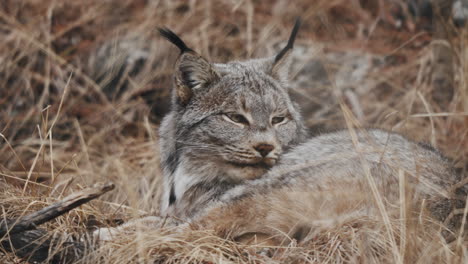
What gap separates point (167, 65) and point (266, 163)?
12.3 ft

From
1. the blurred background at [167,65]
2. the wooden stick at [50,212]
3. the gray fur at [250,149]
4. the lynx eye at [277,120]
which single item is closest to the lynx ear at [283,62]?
the gray fur at [250,149]

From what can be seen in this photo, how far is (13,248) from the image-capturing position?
2.75 metres

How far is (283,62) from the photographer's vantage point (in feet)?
13.8

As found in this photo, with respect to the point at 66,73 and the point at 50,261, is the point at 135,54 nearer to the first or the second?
the point at 66,73

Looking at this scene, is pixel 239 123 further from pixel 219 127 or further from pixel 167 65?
pixel 167 65

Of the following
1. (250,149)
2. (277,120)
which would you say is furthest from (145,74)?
(250,149)

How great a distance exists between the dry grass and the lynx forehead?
0.86 m

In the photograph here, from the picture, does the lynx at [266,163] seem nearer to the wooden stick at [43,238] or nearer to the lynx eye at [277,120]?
the lynx eye at [277,120]

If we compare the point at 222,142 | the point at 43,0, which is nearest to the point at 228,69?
the point at 222,142

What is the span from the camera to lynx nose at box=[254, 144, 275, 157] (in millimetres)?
3523

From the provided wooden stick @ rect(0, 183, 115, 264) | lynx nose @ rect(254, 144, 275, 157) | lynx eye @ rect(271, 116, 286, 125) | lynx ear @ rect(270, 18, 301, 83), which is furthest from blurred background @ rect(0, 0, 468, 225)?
wooden stick @ rect(0, 183, 115, 264)

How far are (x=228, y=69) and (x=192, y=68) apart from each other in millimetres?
342

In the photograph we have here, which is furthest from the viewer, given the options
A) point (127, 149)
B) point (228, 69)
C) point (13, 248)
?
point (127, 149)

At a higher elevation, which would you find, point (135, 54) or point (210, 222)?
point (135, 54)
